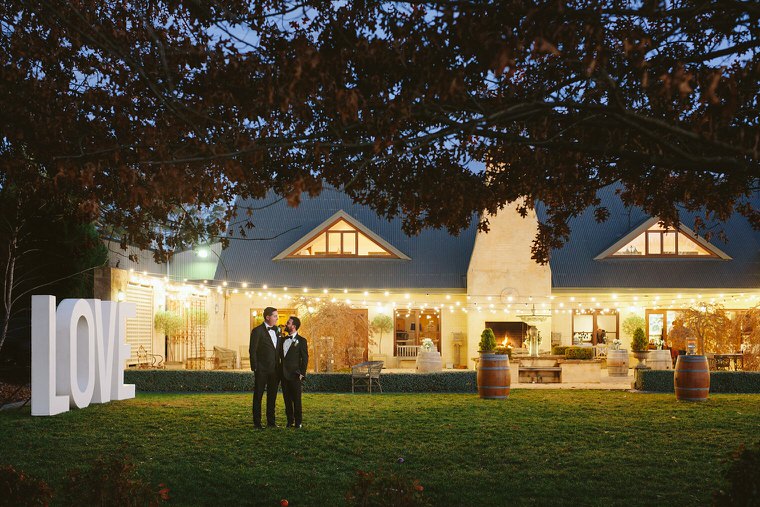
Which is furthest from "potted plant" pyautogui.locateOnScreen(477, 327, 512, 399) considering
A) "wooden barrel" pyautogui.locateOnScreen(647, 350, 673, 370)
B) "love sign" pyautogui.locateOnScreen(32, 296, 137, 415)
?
"wooden barrel" pyautogui.locateOnScreen(647, 350, 673, 370)

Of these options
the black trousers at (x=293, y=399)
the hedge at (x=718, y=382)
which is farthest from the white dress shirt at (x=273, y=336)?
the hedge at (x=718, y=382)

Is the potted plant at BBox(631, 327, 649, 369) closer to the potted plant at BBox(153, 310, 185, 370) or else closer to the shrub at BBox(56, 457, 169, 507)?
the potted plant at BBox(153, 310, 185, 370)

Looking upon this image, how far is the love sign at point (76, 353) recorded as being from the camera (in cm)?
1288

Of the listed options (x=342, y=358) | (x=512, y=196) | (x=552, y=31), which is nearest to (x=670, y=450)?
(x=512, y=196)

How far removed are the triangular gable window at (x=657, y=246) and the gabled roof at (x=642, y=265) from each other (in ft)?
0.55

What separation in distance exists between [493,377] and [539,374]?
6.76 meters

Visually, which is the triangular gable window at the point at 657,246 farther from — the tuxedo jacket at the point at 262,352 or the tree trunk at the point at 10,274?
the tree trunk at the point at 10,274

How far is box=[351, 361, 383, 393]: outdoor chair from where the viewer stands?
18469 millimetres

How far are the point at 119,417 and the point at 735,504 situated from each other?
32.4ft

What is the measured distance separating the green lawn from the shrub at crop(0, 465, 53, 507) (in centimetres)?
172

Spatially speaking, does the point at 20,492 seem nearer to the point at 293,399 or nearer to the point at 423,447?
the point at 423,447

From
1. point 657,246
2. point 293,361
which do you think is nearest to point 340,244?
point 657,246

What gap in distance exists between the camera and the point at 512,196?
8492 millimetres

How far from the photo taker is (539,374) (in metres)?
22.9
